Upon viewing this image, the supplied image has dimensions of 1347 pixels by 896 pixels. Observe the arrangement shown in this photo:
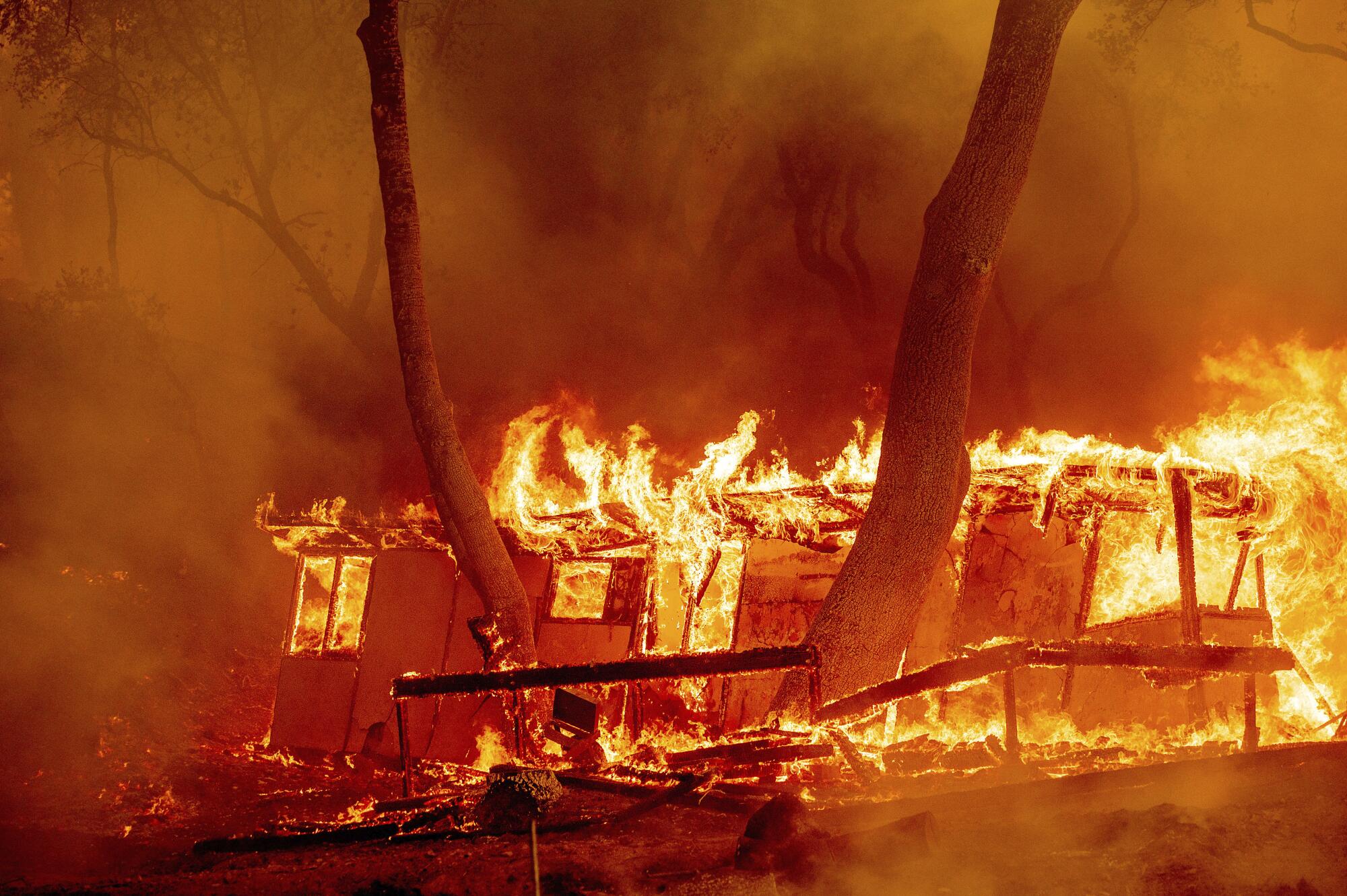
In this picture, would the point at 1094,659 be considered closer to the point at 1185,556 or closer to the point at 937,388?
the point at 937,388

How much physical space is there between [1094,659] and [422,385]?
22.4 feet

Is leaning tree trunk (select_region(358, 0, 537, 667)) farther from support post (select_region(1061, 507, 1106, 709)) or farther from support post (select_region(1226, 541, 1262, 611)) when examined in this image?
support post (select_region(1226, 541, 1262, 611))

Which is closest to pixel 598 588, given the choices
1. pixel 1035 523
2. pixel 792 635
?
pixel 792 635

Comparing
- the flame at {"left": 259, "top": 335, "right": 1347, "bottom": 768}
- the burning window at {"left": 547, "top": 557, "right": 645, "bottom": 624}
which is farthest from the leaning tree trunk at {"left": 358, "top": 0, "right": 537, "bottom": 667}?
the burning window at {"left": 547, "top": 557, "right": 645, "bottom": 624}

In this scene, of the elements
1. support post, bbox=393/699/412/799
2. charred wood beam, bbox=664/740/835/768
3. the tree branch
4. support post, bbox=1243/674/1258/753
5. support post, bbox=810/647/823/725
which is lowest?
support post, bbox=393/699/412/799

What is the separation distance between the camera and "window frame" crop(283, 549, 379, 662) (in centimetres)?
1294

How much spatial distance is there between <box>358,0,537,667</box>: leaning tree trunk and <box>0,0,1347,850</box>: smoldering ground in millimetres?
8180

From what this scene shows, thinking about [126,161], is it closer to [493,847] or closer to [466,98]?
[466,98]

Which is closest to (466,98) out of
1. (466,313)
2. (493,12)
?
(493,12)

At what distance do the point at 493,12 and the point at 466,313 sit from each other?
6971mm

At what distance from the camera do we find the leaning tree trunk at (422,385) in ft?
32.2

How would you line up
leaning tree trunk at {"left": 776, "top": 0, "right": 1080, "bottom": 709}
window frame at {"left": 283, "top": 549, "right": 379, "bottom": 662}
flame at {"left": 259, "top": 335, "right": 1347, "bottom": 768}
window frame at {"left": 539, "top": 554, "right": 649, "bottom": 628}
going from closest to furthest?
leaning tree trunk at {"left": 776, "top": 0, "right": 1080, "bottom": 709} < flame at {"left": 259, "top": 335, "right": 1347, "bottom": 768} < window frame at {"left": 539, "top": 554, "right": 649, "bottom": 628} < window frame at {"left": 283, "top": 549, "right": 379, "bottom": 662}

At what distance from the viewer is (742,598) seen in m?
11.4

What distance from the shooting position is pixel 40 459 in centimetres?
1934
